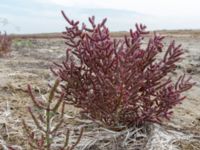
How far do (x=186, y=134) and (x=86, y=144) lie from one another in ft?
2.53

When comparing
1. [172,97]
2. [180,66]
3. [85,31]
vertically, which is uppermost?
[85,31]

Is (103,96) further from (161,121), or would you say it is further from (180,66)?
(180,66)

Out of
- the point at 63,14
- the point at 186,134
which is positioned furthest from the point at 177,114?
the point at 63,14

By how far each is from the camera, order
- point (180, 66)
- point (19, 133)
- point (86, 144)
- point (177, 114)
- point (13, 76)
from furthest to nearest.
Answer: point (180, 66), point (13, 76), point (177, 114), point (19, 133), point (86, 144)

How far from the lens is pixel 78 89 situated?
3.11 m

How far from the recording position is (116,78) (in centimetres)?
287

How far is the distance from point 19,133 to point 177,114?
4.58 feet

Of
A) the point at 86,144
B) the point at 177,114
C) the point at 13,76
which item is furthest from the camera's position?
the point at 13,76

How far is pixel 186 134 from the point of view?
3275 mm

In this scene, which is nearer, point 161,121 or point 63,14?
point 63,14

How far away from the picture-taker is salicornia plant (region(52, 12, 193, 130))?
2.91 m

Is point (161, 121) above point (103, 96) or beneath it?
beneath

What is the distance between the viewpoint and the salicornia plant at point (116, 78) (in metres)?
2.91

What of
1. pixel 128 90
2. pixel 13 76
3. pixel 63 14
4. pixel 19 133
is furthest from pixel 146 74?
pixel 13 76
